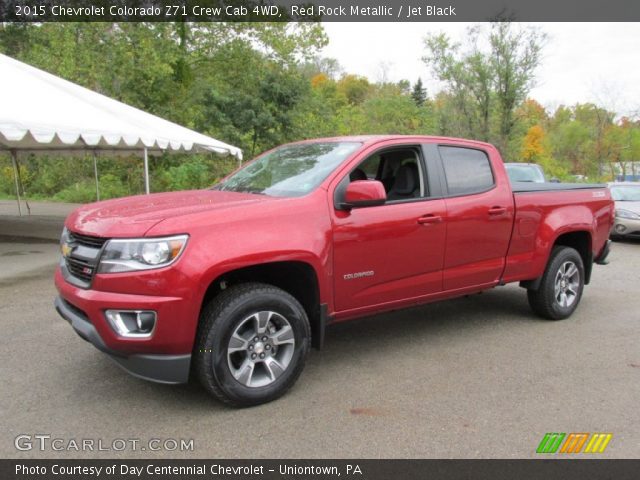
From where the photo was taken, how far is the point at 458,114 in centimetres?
2944

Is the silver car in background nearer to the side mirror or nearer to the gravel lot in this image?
the gravel lot

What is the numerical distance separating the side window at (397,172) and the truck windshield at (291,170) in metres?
0.27

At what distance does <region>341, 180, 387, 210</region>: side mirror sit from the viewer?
3670 millimetres

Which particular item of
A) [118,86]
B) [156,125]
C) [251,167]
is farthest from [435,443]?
[118,86]

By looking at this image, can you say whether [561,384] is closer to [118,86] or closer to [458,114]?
[118,86]

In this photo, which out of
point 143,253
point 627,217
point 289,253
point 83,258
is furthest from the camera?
point 627,217

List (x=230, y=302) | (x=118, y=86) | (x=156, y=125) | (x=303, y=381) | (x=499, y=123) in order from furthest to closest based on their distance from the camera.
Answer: (x=499, y=123)
(x=118, y=86)
(x=156, y=125)
(x=303, y=381)
(x=230, y=302)

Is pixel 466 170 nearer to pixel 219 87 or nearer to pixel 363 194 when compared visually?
pixel 363 194

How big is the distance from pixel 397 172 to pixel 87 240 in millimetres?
2633

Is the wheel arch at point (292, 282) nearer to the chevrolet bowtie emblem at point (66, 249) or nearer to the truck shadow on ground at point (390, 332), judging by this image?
the truck shadow on ground at point (390, 332)

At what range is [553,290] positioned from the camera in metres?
5.39

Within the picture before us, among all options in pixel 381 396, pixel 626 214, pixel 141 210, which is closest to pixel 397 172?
pixel 381 396

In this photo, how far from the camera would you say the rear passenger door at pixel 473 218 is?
14.8ft

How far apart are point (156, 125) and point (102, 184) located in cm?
1355
